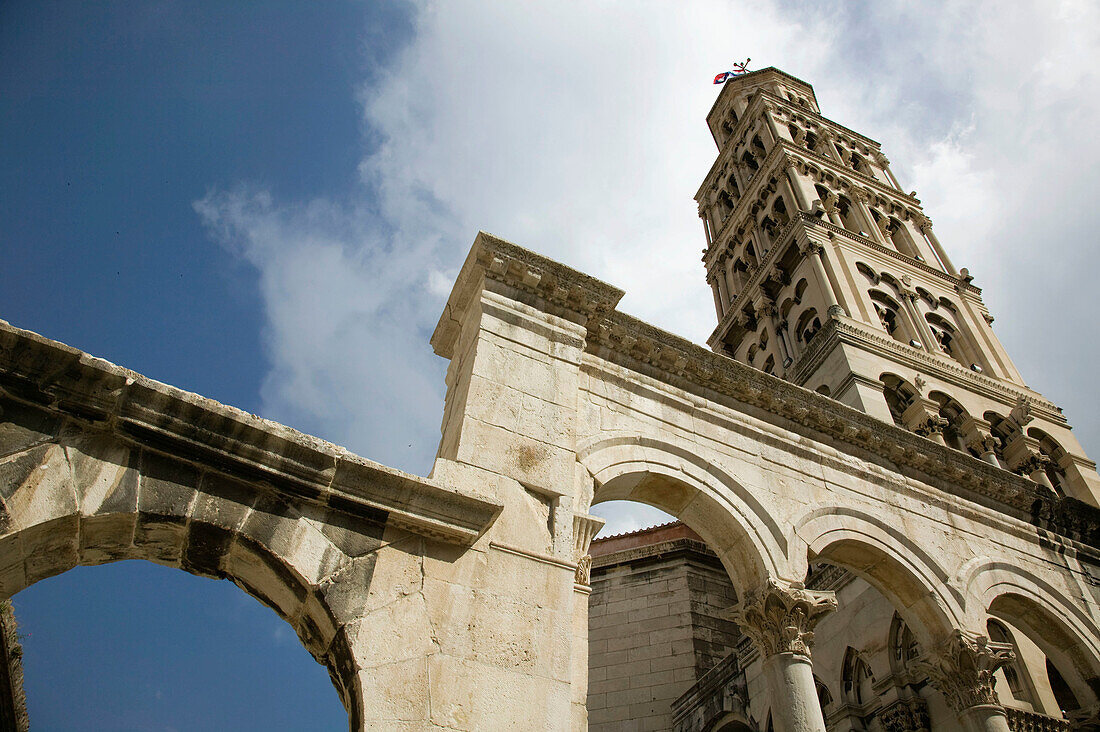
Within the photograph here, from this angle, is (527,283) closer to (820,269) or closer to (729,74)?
(820,269)

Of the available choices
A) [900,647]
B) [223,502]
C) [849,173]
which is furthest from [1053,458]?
[223,502]

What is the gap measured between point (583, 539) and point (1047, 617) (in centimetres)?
716

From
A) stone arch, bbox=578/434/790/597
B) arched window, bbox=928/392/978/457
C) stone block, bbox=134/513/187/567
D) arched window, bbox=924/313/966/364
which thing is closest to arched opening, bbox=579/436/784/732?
stone arch, bbox=578/434/790/597

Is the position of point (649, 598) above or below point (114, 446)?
above

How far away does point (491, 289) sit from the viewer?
8.04m

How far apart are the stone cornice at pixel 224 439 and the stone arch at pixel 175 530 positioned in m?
0.11

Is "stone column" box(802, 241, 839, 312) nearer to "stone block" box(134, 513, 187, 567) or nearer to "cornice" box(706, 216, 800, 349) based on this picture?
"cornice" box(706, 216, 800, 349)

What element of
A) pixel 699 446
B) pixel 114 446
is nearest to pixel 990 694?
pixel 699 446

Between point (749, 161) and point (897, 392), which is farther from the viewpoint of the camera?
point (749, 161)

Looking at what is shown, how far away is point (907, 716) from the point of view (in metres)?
9.72

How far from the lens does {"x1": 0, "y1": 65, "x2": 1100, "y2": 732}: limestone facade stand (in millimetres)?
4758

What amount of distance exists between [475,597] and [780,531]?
4.03 metres

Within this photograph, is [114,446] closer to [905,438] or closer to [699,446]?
[699,446]

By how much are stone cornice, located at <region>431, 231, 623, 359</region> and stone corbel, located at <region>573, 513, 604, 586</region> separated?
251 centimetres
